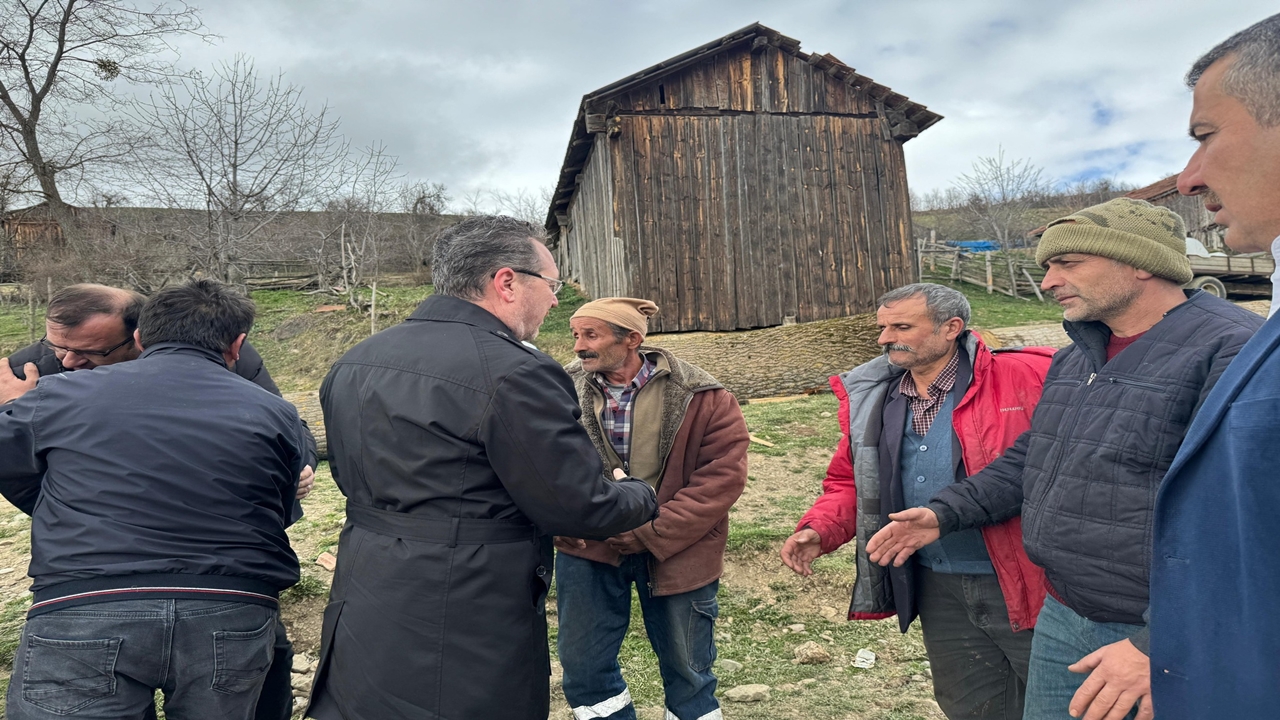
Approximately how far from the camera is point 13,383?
2.62 meters

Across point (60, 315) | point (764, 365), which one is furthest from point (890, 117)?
point (60, 315)

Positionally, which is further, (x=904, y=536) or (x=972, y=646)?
(x=972, y=646)

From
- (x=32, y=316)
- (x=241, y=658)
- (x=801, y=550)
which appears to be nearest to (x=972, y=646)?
(x=801, y=550)

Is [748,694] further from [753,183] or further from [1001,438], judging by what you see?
[753,183]

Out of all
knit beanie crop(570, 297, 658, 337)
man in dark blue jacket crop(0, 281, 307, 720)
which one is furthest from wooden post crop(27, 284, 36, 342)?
knit beanie crop(570, 297, 658, 337)

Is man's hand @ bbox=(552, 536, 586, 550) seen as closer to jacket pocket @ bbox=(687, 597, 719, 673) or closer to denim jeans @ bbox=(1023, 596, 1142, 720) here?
jacket pocket @ bbox=(687, 597, 719, 673)

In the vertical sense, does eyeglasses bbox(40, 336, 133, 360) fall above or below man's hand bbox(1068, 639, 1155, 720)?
above

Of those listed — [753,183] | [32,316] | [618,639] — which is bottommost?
[618,639]

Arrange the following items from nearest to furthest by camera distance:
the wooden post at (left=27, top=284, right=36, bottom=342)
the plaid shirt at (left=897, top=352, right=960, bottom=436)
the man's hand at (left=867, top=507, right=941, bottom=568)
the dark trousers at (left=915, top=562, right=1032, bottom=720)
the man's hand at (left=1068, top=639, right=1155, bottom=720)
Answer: the man's hand at (left=1068, top=639, right=1155, bottom=720) → the man's hand at (left=867, top=507, right=941, bottom=568) → the dark trousers at (left=915, top=562, right=1032, bottom=720) → the plaid shirt at (left=897, top=352, right=960, bottom=436) → the wooden post at (left=27, top=284, right=36, bottom=342)

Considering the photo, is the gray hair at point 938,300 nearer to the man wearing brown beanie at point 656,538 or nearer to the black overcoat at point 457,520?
the man wearing brown beanie at point 656,538

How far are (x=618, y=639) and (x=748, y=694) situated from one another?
101 centimetres

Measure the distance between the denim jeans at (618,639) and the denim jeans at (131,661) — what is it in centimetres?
121

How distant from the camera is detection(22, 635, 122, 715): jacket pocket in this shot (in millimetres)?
1992

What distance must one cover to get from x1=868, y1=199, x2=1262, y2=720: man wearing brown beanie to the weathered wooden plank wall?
26.9ft
